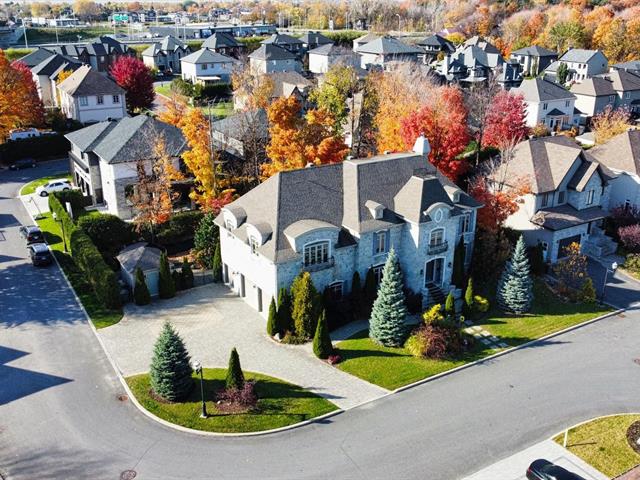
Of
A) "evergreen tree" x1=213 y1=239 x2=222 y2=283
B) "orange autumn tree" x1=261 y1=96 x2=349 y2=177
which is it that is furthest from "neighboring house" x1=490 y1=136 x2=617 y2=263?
"evergreen tree" x1=213 y1=239 x2=222 y2=283

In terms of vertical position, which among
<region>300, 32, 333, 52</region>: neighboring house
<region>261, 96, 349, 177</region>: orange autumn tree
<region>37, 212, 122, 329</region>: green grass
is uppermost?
<region>300, 32, 333, 52</region>: neighboring house

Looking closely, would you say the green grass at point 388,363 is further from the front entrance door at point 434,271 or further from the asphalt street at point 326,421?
the front entrance door at point 434,271

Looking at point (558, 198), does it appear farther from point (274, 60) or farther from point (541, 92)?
point (274, 60)

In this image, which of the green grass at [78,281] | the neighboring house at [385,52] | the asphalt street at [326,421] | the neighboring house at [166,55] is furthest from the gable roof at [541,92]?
the neighboring house at [166,55]

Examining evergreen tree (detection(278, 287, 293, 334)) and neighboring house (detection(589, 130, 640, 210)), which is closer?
evergreen tree (detection(278, 287, 293, 334))

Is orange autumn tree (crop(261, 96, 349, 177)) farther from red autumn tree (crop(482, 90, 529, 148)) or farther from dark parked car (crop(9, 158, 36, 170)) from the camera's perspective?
dark parked car (crop(9, 158, 36, 170))

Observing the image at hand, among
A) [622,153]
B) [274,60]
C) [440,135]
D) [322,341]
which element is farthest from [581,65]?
[322,341]

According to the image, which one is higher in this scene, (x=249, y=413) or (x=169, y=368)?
(x=169, y=368)
